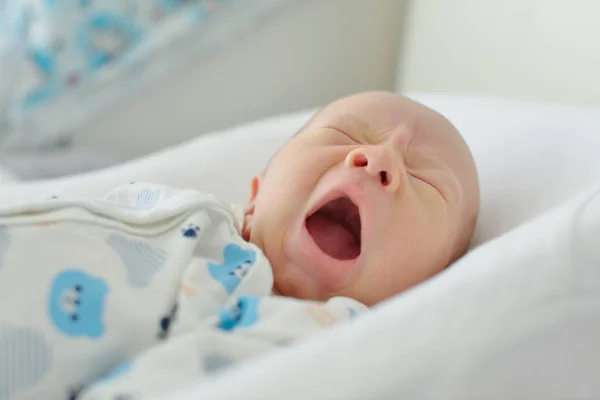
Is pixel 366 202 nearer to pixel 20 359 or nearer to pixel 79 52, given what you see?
pixel 20 359

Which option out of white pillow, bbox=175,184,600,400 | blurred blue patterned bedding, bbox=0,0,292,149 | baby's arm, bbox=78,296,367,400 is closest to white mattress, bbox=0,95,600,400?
white pillow, bbox=175,184,600,400

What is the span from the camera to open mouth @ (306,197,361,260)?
0.81m

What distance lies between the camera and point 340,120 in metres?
0.85

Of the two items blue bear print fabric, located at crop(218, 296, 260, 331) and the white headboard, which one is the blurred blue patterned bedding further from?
blue bear print fabric, located at crop(218, 296, 260, 331)

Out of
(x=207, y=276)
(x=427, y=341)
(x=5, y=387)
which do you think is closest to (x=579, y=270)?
(x=427, y=341)

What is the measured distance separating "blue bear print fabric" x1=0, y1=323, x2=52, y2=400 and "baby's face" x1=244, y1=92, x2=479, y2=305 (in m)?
0.28

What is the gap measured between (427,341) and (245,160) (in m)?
0.69

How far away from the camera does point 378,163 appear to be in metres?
0.74

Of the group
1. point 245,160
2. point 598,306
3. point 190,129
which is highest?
point 598,306

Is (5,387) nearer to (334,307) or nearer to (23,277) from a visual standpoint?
(23,277)

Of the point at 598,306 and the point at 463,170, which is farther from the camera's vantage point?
the point at 463,170

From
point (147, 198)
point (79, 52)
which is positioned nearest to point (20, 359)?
point (147, 198)

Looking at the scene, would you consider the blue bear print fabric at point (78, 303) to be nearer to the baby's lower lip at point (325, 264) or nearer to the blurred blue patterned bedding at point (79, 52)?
the baby's lower lip at point (325, 264)

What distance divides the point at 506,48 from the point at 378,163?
578 millimetres
